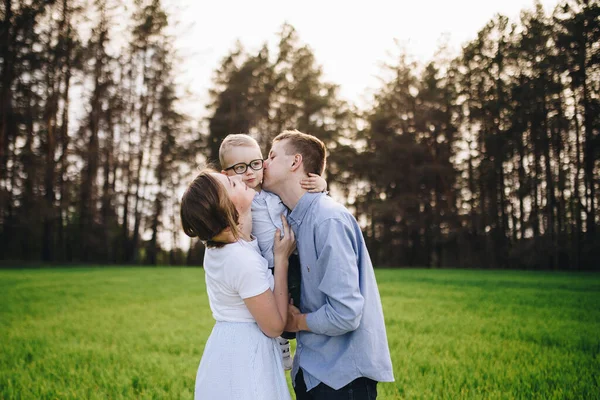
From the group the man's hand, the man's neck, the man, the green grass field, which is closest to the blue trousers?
the man

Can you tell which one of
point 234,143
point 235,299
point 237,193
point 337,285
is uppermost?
point 234,143

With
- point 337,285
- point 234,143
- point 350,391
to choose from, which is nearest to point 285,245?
point 337,285

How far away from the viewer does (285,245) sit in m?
2.54

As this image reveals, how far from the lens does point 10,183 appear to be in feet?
94.6

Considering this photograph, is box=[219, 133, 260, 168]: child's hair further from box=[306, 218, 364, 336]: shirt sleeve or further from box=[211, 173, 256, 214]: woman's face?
box=[306, 218, 364, 336]: shirt sleeve

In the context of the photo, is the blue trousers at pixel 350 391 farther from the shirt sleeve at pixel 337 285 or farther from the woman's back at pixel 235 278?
the woman's back at pixel 235 278

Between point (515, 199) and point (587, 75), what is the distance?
8.97 meters

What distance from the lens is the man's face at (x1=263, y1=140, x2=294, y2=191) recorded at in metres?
2.72

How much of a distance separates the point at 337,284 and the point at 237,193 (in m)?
0.79

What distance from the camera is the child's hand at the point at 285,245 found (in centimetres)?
252

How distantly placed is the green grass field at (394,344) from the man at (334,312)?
7.98 feet

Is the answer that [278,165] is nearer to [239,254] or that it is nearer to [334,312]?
[239,254]

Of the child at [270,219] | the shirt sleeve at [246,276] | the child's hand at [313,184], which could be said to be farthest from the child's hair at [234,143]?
the shirt sleeve at [246,276]

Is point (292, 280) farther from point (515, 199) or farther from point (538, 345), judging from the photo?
point (515, 199)
